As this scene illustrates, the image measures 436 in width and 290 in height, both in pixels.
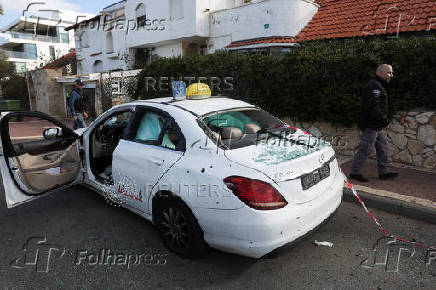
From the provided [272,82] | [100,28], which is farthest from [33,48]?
[272,82]

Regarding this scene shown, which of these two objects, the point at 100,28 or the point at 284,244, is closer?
the point at 284,244

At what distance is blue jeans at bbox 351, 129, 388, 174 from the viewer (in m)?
4.64

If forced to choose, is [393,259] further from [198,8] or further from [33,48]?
[33,48]

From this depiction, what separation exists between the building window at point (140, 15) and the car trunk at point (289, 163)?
19466mm

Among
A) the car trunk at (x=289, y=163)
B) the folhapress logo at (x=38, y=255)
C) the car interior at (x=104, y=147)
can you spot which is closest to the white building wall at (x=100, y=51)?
the car interior at (x=104, y=147)

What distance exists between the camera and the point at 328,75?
6.34 metres

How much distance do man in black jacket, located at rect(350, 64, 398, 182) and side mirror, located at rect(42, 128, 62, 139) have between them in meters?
4.58

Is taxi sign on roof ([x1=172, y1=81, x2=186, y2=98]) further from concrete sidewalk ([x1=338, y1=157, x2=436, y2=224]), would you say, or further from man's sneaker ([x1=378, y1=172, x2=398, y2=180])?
man's sneaker ([x1=378, y1=172, x2=398, y2=180])

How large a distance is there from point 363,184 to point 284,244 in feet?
9.31

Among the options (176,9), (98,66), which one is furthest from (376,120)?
(98,66)

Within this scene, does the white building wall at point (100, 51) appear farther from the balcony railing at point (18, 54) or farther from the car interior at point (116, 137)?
the balcony railing at point (18, 54)

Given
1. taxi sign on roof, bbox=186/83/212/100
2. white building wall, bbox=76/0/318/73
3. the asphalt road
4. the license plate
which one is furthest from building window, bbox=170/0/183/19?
the license plate

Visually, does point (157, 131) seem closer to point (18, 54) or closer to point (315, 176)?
point (315, 176)

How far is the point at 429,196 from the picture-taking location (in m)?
4.09
